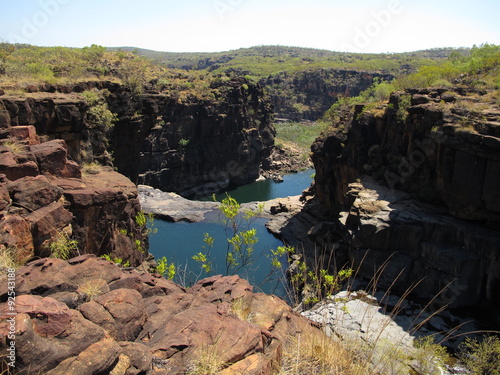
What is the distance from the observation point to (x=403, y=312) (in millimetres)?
Result: 20266

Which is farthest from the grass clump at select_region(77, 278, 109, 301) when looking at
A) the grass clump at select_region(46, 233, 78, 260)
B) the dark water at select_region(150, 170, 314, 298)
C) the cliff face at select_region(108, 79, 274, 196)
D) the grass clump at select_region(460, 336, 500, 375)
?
the cliff face at select_region(108, 79, 274, 196)

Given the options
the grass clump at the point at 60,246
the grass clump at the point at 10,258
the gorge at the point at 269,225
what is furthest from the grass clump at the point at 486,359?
the grass clump at the point at 10,258

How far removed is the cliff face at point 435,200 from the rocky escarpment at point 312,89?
87.0 metres

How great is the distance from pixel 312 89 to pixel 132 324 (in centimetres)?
12455

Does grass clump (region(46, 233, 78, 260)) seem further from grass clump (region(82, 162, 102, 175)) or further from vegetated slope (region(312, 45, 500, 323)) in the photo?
vegetated slope (region(312, 45, 500, 323))

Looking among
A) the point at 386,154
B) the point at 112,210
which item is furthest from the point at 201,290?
the point at 386,154

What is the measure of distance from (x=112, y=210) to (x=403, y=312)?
51.2 ft

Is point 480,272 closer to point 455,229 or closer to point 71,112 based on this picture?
point 455,229

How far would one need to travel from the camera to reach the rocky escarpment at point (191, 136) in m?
33.7

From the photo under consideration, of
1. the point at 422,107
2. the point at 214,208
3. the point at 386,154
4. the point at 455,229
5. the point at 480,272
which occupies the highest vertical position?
the point at 422,107

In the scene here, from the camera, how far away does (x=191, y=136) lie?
208 ft

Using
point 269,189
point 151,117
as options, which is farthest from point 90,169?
point 269,189

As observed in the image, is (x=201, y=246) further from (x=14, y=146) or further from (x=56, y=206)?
(x=56, y=206)

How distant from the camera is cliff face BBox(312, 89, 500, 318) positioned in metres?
21.0
